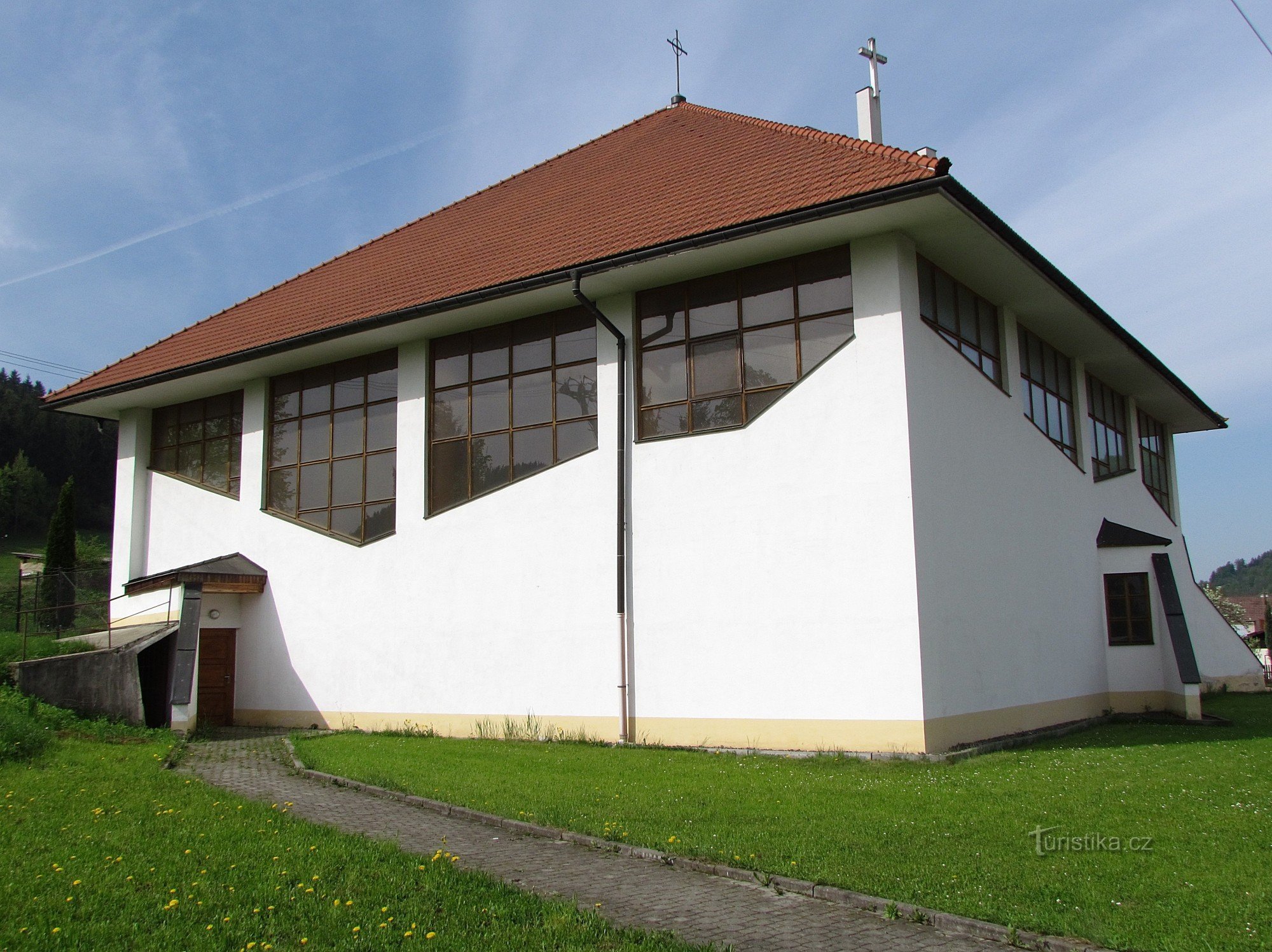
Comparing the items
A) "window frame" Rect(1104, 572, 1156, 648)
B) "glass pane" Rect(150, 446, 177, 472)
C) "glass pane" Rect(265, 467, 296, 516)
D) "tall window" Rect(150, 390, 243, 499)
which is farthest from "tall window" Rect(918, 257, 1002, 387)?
"glass pane" Rect(150, 446, 177, 472)

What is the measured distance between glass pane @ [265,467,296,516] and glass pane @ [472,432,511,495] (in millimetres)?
4654

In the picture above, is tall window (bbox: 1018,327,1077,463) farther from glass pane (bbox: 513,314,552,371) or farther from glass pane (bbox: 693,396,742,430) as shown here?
glass pane (bbox: 513,314,552,371)

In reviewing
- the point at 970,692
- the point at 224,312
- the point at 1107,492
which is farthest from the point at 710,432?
the point at 224,312

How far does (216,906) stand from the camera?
5883 mm

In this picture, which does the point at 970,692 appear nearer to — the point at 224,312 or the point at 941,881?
the point at 941,881

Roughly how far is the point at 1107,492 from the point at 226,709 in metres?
17.7

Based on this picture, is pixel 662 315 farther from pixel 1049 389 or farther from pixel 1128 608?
pixel 1128 608

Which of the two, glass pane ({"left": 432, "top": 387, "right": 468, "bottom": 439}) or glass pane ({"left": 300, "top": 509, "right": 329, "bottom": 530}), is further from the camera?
glass pane ({"left": 300, "top": 509, "right": 329, "bottom": 530})

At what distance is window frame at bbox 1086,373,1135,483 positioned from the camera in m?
20.2

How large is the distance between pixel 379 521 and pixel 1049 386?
39.9ft

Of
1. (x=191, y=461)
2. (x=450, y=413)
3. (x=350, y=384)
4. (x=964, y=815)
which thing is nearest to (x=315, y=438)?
(x=350, y=384)

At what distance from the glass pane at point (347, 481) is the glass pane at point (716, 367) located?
7.10m

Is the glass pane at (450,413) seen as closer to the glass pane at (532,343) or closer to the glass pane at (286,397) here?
the glass pane at (532,343)

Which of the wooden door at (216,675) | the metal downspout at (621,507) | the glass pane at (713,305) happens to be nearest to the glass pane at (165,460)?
the wooden door at (216,675)
